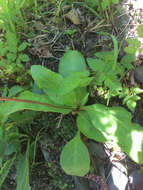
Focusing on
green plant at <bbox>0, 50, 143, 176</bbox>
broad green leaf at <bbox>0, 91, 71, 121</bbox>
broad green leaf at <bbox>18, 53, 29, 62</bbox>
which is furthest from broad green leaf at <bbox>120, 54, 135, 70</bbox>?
broad green leaf at <bbox>18, 53, 29, 62</bbox>

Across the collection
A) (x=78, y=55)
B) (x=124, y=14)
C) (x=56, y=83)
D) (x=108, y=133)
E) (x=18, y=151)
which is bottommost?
(x=18, y=151)

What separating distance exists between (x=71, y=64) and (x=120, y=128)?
21.3 inches

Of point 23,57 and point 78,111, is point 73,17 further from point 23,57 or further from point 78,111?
point 78,111

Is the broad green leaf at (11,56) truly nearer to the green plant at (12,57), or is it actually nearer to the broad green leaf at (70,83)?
the green plant at (12,57)

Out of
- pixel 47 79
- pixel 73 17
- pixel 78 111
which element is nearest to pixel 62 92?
pixel 47 79

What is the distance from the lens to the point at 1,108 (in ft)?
3.76

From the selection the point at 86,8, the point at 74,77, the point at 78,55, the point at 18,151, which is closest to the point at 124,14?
the point at 86,8

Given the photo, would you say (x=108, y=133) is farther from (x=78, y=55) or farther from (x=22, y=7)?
A: (x=22, y=7)

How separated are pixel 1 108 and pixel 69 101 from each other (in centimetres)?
43

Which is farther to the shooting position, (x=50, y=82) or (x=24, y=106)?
(x=50, y=82)

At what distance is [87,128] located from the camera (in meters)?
1.24

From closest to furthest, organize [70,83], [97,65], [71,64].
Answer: [70,83]
[97,65]
[71,64]

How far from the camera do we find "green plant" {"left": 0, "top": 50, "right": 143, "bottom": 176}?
3.59 ft

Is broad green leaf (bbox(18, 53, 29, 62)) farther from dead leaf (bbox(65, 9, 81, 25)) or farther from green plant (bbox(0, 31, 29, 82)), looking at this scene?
dead leaf (bbox(65, 9, 81, 25))
